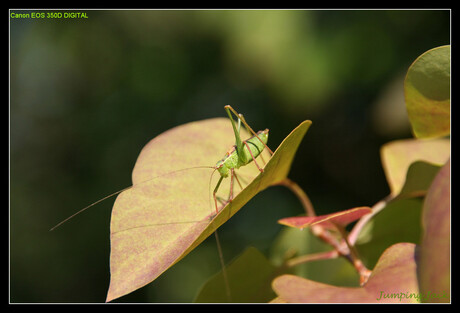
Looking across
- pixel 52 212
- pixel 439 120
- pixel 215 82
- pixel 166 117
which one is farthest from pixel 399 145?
pixel 52 212

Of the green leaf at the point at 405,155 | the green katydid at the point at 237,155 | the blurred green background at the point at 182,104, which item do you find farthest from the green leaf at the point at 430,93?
the blurred green background at the point at 182,104

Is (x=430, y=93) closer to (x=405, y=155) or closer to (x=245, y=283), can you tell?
(x=405, y=155)

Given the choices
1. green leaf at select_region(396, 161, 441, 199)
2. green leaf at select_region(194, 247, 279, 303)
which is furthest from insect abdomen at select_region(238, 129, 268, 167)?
green leaf at select_region(396, 161, 441, 199)

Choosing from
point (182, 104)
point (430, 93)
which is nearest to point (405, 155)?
point (430, 93)

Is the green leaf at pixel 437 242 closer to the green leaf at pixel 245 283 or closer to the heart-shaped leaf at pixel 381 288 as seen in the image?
the heart-shaped leaf at pixel 381 288

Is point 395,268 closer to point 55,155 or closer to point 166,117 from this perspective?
point 166,117

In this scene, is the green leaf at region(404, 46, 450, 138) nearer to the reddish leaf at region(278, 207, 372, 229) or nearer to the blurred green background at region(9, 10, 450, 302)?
the reddish leaf at region(278, 207, 372, 229)
